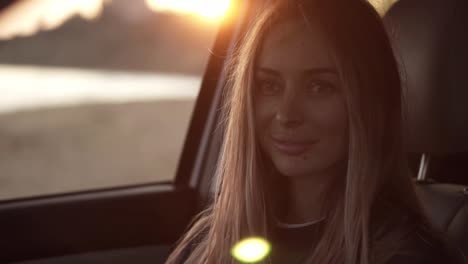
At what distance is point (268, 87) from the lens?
5.89 feet

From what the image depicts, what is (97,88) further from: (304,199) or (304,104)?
(304,104)

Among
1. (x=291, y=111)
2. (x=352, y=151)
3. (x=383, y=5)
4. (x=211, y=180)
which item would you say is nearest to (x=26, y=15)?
(x=211, y=180)

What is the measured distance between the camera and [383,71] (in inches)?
67.3

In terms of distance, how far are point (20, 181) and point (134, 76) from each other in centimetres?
341

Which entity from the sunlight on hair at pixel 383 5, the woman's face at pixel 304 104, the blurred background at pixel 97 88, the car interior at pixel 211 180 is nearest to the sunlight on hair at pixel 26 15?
the blurred background at pixel 97 88

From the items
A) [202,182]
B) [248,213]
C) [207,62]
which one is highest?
[207,62]

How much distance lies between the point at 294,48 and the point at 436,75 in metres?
0.51

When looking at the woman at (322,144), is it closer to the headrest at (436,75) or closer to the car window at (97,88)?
the headrest at (436,75)

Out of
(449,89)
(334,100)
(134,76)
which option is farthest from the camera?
(134,76)

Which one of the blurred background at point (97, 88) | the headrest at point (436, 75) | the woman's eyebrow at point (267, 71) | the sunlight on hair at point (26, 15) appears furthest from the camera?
the blurred background at point (97, 88)

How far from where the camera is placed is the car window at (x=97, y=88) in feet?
16.0

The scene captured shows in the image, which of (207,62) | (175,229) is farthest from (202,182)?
(207,62)

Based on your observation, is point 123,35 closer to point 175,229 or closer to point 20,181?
point 20,181

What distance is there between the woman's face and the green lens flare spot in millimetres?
193
